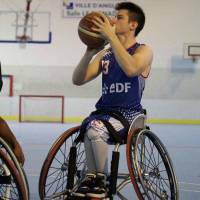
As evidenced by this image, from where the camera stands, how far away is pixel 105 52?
253 centimetres

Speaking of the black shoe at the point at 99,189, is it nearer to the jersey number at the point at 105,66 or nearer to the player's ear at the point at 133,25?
the jersey number at the point at 105,66

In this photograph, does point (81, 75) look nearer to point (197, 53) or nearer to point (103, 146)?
point (103, 146)

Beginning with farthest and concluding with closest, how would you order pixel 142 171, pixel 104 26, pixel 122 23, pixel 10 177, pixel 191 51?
pixel 191 51 < pixel 122 23 < pixel 104 26 < pixel 142 171 < pixel 10 177

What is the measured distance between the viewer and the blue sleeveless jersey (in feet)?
7.76

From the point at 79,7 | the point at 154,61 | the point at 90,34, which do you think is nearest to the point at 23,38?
the point at 79,7

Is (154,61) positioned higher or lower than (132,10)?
lower

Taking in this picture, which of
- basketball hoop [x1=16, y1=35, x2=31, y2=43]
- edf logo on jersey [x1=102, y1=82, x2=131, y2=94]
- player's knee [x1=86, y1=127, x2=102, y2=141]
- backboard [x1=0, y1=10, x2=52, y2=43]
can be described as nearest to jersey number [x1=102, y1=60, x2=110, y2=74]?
edf logo on jersey [x1=102, y1=82, x2=131, y2=94]

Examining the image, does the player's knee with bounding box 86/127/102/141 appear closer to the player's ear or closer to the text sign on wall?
the player's ear

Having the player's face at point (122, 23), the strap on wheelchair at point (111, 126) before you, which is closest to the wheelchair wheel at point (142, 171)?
the strap on wheelchair at point (111, 126)

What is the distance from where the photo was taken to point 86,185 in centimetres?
219

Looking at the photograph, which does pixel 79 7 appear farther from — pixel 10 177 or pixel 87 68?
pixel 10 177

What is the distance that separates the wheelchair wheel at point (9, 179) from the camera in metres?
2.00

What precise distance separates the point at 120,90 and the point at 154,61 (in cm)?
649

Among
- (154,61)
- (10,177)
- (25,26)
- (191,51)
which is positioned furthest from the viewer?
(25,26)
